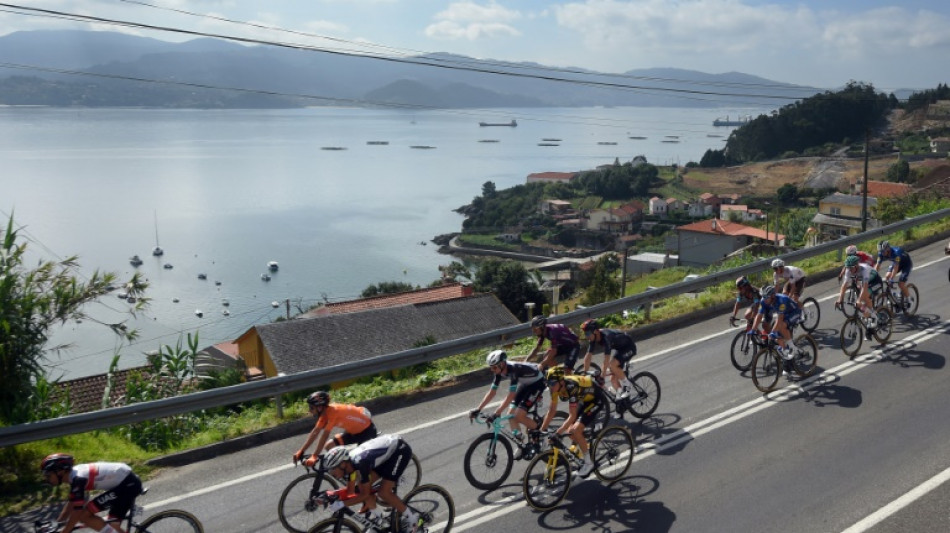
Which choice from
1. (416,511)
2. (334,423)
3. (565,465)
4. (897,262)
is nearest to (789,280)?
(897,262)

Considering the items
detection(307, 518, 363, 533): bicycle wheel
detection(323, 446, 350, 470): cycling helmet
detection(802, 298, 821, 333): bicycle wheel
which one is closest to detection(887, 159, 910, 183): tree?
detection(802, 298, 821, 333): bicycle wheel

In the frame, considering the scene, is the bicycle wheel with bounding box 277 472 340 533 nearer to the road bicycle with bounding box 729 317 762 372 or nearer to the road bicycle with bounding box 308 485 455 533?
the road bicycle with bounding box 308 485 455 533

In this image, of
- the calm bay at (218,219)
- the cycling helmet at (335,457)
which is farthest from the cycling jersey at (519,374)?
the calm bay at (218,219)

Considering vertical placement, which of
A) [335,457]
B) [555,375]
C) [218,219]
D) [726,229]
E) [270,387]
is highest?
[555,375]

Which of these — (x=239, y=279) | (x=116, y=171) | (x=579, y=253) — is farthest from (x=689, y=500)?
(x=116, y=171)

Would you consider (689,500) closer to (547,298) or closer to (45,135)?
(547,298)

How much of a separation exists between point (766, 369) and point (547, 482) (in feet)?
16.5

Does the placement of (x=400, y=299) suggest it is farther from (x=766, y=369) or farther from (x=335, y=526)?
(x=335, y=526)

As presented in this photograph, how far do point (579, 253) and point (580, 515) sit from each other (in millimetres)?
92338

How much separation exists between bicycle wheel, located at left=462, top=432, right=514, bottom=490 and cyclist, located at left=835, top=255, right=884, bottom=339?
794 cm

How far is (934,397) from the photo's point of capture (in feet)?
37.2

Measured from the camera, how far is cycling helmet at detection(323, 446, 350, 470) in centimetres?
713

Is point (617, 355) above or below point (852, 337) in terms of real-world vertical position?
above

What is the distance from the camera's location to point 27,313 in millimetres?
9422
